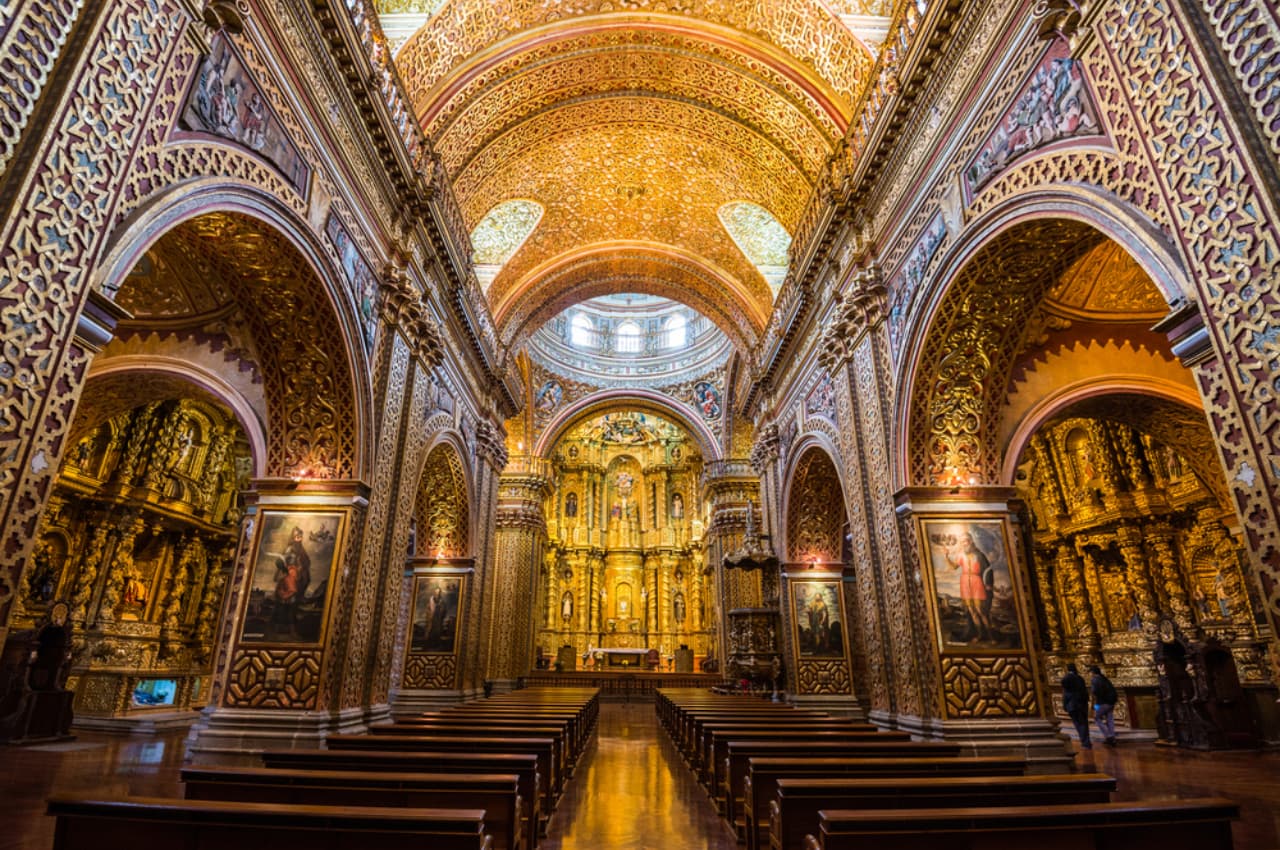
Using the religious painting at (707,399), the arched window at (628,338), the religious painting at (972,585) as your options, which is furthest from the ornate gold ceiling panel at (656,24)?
the arched window at (628,338)

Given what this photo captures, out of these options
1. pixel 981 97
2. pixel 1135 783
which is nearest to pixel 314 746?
pixel 1135 783

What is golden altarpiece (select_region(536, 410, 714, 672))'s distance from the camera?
1172 inches

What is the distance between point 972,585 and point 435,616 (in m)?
10.1

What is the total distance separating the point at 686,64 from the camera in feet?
38.8

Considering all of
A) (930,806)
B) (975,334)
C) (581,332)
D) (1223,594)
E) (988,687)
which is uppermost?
(581,332)

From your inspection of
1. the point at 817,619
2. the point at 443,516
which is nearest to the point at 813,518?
the point at 817,619

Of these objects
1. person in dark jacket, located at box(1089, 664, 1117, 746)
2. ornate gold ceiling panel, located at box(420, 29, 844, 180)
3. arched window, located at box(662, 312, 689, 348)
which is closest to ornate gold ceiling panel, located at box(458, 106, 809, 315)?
ornate gold ceiling panel, located at box(420, 29, 844, 180)

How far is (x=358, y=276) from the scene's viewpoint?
8.37m

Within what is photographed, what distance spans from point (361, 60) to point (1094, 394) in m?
10.1

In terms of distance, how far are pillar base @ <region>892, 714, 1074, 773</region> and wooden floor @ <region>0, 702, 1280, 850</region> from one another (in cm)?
59

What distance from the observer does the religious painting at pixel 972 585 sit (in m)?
7.36

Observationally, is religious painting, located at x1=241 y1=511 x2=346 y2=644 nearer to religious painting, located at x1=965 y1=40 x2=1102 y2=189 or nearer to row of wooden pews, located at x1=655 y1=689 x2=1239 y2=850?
row of wooden pews, located at x1=655 y1=689 x2=1239 y2=850

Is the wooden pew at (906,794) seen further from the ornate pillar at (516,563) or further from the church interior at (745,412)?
the ornate pillar at (516,563)

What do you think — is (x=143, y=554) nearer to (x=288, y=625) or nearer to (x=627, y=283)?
(x=288, y=625)
